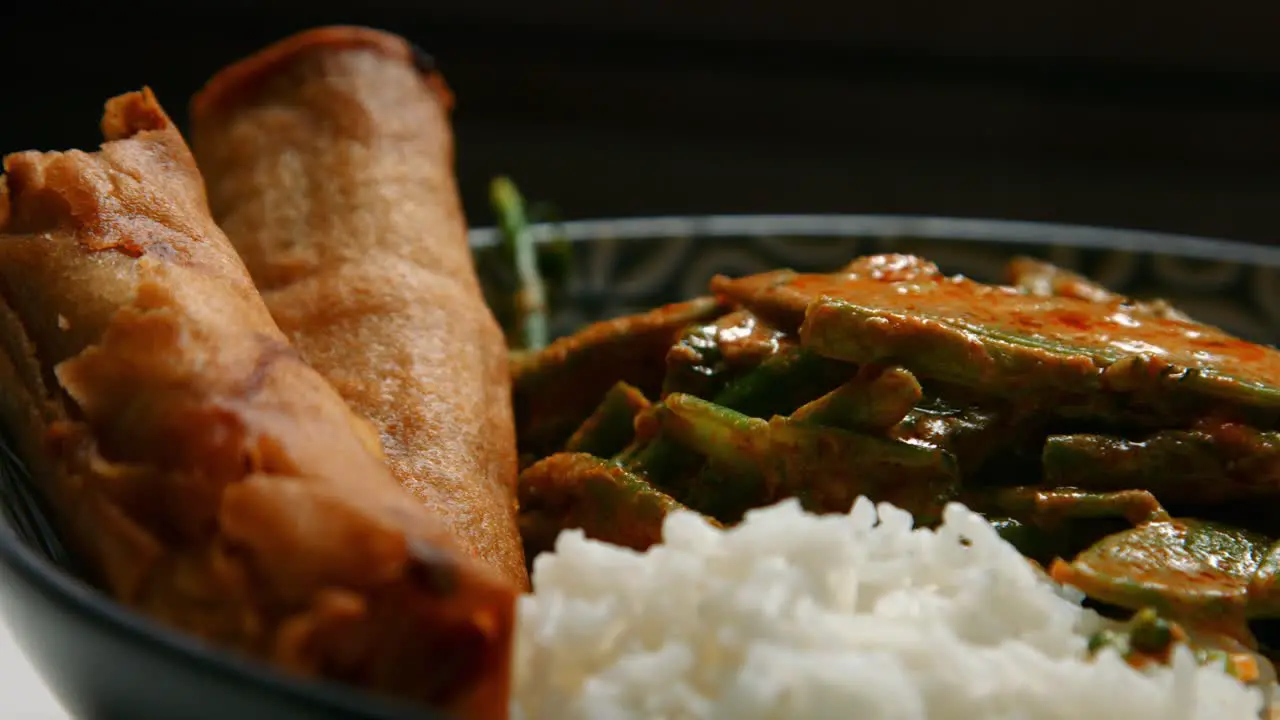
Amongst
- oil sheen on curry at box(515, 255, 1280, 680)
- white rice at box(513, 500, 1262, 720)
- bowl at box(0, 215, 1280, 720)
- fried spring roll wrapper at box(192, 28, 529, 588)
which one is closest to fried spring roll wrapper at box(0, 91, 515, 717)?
white rice at box(513, 500, 1262, 720)

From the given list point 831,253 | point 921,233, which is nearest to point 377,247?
point 831,253

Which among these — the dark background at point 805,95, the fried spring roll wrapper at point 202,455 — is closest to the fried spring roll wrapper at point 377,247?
the fried spring roll wrapper at point 202,455

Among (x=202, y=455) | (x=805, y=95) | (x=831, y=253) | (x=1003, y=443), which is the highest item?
(x=202, y=455)

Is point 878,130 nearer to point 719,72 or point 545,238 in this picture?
point 719,72

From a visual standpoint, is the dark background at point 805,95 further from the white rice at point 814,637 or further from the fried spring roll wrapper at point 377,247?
the white rice at point 814,637

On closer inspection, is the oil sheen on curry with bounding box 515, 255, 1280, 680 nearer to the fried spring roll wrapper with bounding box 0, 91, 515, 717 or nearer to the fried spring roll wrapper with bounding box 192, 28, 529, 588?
the fried spring roll wrapper with bounding box 192, 28, 529, 588

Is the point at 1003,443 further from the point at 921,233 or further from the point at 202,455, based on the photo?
the point at 921,233
